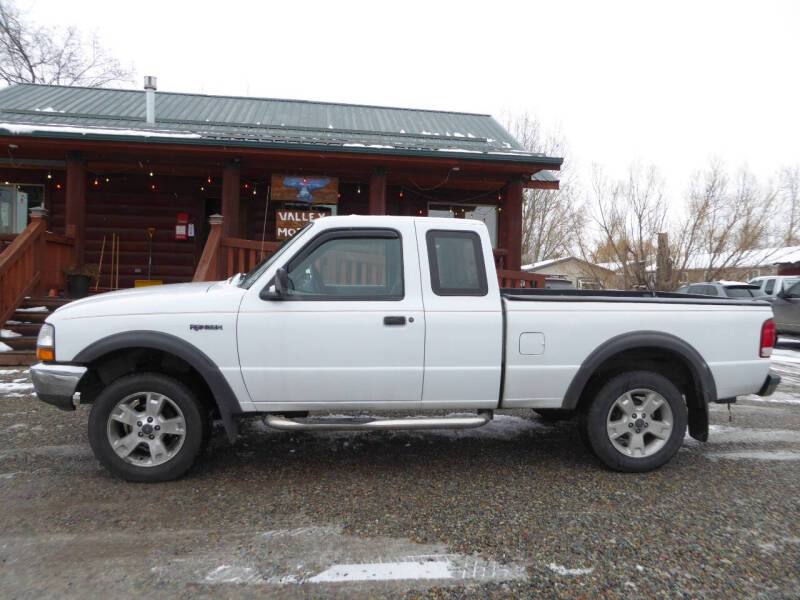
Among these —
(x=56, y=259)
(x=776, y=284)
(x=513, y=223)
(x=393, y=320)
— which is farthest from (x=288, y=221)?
(x=776, y=284)

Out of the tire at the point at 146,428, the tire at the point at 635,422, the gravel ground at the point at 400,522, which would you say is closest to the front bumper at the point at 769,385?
the gravel ground at the point at 400,522

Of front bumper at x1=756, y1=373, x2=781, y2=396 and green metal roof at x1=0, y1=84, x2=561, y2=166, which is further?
green metal roof at x1=0, y1=84, x2=561, y2=166

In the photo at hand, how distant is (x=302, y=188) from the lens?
10.1 m

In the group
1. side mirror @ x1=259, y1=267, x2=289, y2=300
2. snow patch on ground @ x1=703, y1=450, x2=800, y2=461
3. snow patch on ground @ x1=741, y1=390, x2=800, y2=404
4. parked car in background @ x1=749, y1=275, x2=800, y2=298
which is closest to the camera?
side mirror @ x1=259, y1=267, x2=289, y2=300

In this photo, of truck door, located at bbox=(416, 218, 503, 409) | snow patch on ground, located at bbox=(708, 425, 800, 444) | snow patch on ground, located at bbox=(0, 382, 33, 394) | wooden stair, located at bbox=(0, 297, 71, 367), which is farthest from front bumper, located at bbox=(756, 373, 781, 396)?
wooden stair, located at bbox=(0, 297, 71, 367)

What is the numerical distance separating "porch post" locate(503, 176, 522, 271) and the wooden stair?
8.49 meters

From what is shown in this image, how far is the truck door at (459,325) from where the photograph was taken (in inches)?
139

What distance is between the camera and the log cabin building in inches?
349

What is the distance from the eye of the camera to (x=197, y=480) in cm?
351

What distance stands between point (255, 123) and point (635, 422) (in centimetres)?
1095

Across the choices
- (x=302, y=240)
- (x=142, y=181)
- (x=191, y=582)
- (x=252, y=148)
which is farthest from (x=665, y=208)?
(x=191, y=582)

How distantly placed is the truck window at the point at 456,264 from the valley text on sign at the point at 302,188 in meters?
6.75

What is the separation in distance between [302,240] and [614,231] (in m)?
21.2

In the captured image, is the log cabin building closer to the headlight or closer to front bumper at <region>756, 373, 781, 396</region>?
the headlight
